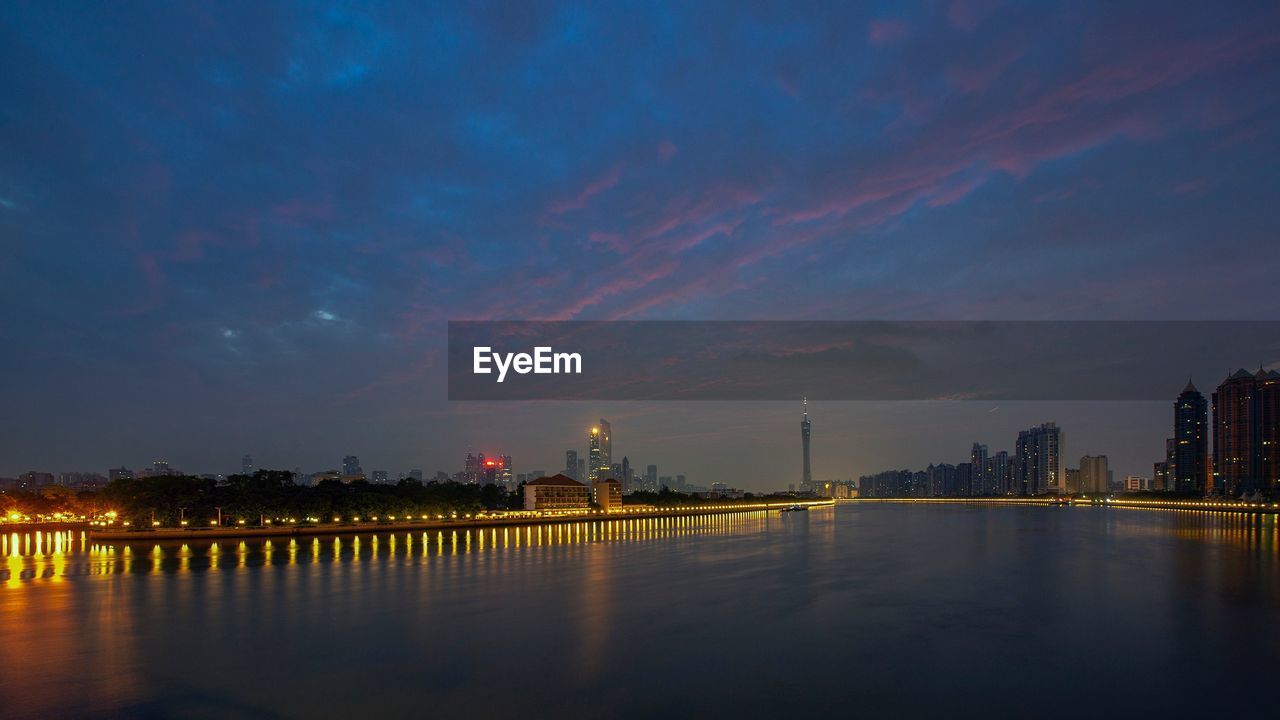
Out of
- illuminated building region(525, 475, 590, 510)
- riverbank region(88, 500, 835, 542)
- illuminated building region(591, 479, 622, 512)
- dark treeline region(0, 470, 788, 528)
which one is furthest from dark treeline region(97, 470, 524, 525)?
illuminated building region(591, 479, 622, 512)

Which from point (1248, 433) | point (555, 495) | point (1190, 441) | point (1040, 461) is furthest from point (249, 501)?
point (1040, 461)

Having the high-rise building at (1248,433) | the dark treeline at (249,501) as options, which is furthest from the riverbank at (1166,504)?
the dark treeline at (249,501)

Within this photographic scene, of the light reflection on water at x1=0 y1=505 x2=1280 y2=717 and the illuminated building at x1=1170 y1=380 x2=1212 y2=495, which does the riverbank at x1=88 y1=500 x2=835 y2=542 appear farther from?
the illuminated building at x1=1170 y1=380 x2=1212 y2=495

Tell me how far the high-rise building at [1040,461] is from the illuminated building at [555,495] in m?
128

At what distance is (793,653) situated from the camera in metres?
14.4

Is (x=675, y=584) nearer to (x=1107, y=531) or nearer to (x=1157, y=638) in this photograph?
(x=1157, y=638)

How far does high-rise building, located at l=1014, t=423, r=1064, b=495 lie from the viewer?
16125 cm

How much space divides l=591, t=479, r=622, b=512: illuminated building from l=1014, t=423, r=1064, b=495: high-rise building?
121 m

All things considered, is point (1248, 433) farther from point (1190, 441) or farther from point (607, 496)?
point (607, 496)

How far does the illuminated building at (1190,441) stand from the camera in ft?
380

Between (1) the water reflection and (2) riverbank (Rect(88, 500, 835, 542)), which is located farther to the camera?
(2) riverbank (Rect(88, 500, 835, 542))

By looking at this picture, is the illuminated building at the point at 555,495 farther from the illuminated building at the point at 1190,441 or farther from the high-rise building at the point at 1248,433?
the illuminated building at the point at 1190,441

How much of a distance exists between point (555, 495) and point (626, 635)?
5947cm

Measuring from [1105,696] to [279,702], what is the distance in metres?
13.4
